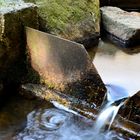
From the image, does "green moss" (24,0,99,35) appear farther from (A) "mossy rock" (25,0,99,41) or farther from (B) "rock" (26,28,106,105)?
(B) "rock" (26,28,106,105)

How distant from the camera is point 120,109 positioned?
3.65 metres

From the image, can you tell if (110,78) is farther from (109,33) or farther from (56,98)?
(109,33)

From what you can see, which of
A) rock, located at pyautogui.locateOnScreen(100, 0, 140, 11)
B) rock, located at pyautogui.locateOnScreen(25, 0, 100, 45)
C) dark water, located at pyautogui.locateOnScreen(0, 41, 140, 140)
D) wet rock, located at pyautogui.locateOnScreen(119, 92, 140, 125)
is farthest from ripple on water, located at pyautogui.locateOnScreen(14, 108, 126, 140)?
rock, located at pyautogui.locateOnScreen(100, 0, 140, 11)

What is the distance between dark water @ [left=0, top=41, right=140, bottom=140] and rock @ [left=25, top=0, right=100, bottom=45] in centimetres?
82

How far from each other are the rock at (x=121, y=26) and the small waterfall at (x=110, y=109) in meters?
1.85

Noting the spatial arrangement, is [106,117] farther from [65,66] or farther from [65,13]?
[65,13]

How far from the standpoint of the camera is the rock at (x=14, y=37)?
4.04 meters

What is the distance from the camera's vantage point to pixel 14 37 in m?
4.16

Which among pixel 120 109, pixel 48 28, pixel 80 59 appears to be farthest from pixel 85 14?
pixel 120 109

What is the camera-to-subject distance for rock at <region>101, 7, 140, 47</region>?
18.5 ft

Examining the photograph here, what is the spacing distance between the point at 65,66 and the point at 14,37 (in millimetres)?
734

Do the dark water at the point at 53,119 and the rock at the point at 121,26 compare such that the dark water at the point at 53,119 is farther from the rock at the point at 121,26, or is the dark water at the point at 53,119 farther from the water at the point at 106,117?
the rock at the point at 121,26

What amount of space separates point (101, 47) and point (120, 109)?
2.00 metres

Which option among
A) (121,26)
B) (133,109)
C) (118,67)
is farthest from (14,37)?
(121,26)
